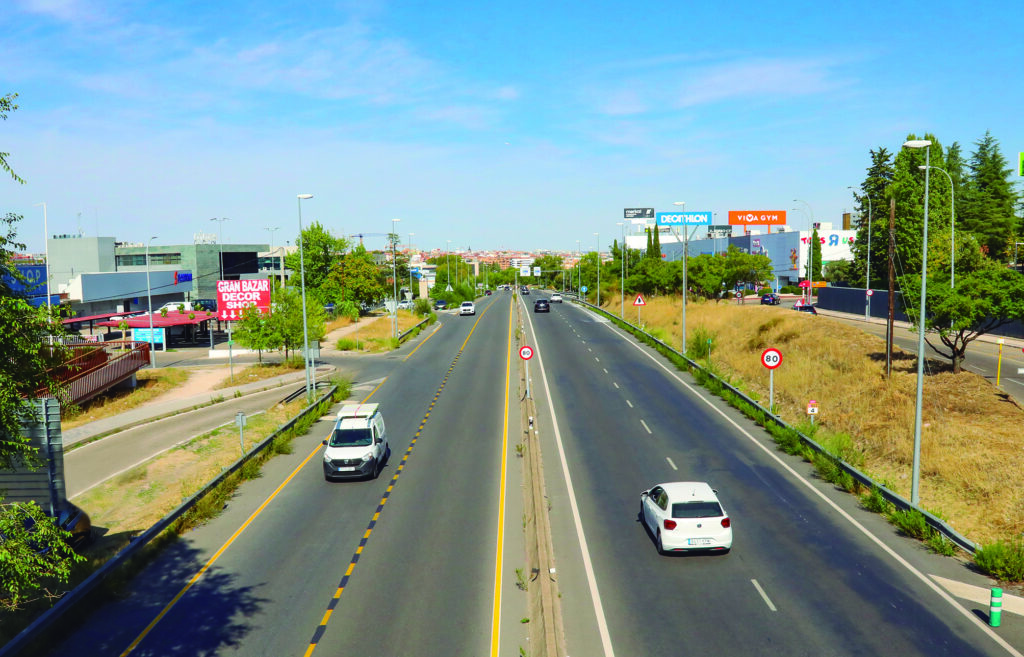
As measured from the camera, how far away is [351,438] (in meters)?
23.4

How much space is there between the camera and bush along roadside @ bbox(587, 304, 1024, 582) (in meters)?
15.4

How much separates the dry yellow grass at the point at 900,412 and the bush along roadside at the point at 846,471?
1.17 m

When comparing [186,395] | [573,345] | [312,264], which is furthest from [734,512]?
[312,264]

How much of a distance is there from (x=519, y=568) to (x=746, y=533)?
619 centimetres

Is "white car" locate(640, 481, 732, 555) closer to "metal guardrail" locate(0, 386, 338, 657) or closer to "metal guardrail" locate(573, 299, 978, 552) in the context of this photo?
"metal guardrail" locate(573, 299, 978, 552)

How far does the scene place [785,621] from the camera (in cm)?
1332

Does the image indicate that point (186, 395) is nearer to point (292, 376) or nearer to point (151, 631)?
point (292, 376)

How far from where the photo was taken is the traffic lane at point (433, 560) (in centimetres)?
1289

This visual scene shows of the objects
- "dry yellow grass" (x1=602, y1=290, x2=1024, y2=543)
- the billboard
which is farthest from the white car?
the billboard

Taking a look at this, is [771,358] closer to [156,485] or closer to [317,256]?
[156,485]

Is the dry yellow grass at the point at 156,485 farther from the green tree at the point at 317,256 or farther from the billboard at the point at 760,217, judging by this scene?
the billboard at the point at 760,217

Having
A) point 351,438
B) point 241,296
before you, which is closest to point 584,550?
point 351,438

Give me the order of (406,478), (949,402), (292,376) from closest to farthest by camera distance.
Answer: (406,478), (949,402), (292,376)

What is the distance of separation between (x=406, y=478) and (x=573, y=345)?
108 feet
